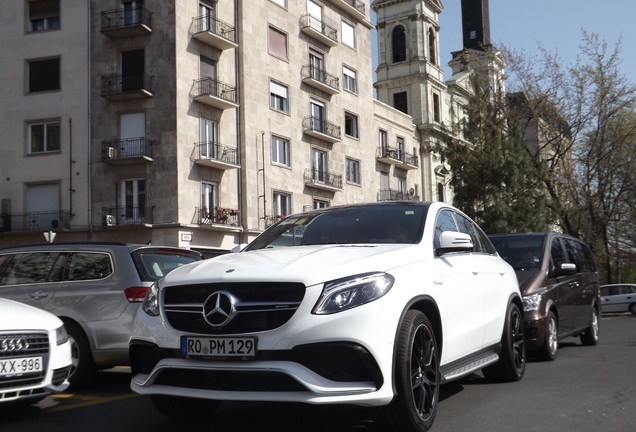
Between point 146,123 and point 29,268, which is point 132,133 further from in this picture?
point 29,268

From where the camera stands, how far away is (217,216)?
32.6m

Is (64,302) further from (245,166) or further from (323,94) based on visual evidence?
(323,94)

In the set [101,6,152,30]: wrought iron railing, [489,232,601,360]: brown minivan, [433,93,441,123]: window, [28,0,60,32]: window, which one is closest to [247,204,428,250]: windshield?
[489,232,601,360]: brown minivan

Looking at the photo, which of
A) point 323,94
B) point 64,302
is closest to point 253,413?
point 64,302

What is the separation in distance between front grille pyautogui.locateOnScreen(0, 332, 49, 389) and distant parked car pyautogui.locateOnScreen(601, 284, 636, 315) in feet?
104

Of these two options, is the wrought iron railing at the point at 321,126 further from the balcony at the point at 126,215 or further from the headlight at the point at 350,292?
the headlight at the point at 350,292

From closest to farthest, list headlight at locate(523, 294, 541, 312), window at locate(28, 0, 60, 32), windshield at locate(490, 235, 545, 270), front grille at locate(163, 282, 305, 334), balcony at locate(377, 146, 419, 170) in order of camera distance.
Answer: front grille at locate(163, 282, 305, 334)
headlight at locate(523, 294, 541, 312)
windshield at locate(490, 235, 545, 270)
window at locate(28, 0, 60, 32)
balcony at locate(377, 146, 419, 170)

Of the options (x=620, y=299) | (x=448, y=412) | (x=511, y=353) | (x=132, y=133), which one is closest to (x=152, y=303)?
(x=448, y=412)

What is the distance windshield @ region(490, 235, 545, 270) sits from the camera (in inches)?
395

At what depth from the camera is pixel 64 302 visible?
7.96 m

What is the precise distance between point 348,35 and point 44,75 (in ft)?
60.8

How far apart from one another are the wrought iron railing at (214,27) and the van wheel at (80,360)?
26.1 meters

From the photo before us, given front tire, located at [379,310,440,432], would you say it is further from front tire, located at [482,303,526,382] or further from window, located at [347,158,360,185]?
window, located at [347,158,360,185]

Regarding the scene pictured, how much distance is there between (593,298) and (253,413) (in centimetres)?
789
